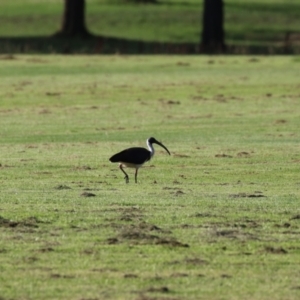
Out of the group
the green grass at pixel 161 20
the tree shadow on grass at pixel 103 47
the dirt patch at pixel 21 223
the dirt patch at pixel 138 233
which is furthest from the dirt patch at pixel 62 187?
the green grass at pixel 161 20

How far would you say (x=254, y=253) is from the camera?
11.5m

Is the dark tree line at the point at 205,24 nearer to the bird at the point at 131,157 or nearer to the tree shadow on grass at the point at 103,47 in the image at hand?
the tree shadow on grass at the point at 103,47

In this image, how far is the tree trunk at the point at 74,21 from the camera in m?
62.2

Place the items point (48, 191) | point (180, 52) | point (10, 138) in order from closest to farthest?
point (48, 191) → point (10, 138) → point (180, 52)

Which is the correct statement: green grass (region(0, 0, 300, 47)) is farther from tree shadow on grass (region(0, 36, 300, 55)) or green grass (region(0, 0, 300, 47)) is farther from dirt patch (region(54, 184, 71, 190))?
dirt patch (region(54, 184, 71, 190))

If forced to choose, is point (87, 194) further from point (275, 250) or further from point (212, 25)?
point (212, 25)

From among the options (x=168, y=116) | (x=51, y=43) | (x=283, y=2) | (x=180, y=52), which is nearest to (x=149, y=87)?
(x=168, y=116)

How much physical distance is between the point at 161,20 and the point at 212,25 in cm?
1367

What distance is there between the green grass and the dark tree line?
2341 mm

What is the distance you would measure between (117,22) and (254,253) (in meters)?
60.0

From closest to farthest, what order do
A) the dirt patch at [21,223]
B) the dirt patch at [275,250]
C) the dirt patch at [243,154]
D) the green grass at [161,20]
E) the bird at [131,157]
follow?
1. the dirt patch at [275,250]
2. the dirt patch at [21,223]
3. the bird at [131,157]
4. the dirt patch at [243,154]
5. the green grass at [161,20]

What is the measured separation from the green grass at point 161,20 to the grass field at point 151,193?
28.9 metres

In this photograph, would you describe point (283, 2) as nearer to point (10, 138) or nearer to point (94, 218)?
point (10, 138)

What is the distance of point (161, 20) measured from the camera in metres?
71.2
